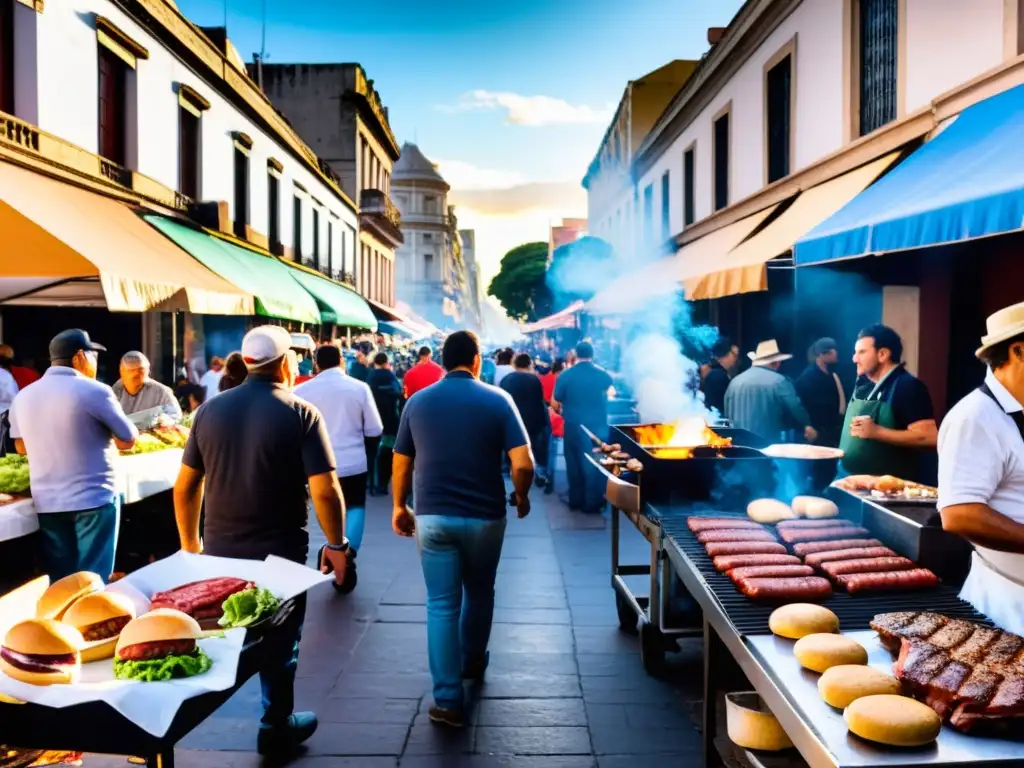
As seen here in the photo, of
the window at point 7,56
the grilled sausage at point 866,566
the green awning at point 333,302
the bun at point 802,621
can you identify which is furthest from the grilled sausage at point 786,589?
the green awning at point 333,302

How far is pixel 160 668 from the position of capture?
267cm

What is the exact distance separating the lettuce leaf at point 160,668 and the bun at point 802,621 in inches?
78.3

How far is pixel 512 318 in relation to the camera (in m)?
79.3

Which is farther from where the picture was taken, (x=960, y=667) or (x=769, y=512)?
(x=769, y=512)

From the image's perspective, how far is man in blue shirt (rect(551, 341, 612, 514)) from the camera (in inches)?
417

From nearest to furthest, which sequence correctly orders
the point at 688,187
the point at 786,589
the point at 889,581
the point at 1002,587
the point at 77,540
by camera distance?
1. the point at 1002,587
2. the point at 786,589
3. the point at 889,581
4. the point at 77,540
5. the point at 688,187

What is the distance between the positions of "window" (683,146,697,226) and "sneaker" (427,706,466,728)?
1825cm

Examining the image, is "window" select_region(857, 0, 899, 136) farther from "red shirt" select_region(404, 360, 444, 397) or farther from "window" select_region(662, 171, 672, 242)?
"window" select_region(662, 171, 672, 242)

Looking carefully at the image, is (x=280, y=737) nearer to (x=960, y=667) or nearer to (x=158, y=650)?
(x=158, y=650)

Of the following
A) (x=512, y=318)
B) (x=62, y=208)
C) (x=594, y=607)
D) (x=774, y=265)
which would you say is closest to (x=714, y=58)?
(x=774, y=265)

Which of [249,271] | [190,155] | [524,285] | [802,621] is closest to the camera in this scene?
[802,621]

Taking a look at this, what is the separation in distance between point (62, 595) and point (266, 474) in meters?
1.16

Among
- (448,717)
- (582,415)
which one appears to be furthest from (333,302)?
(448,717)

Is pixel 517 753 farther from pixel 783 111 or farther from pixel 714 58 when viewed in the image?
pixel 714 58
